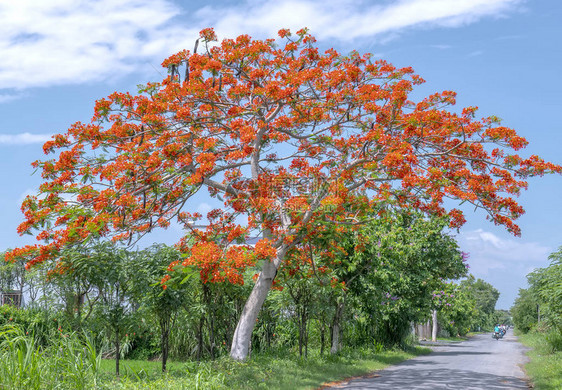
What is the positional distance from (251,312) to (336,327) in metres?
6.40

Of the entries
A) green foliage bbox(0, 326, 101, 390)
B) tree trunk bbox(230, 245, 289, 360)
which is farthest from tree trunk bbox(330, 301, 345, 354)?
green foliage bbox(0, 326, 101, 390)

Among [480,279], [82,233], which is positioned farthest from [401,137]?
[480,279]

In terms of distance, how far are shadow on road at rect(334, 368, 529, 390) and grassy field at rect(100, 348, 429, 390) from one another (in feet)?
3.01

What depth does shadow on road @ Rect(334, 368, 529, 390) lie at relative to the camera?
43.7 feet

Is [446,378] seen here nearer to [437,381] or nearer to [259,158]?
[437,381]

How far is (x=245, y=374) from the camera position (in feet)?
40.7

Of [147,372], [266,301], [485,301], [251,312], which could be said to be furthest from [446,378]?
[485,301]

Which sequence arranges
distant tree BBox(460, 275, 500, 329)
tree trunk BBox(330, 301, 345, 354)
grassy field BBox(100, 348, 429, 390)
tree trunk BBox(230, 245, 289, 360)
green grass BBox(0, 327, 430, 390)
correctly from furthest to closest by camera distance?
1. distant tree BBox(460, 275, 500, 329)
2. tree trunk BBox(330, 301, 345, 354)
3. tree trunk BBox(230, 245, 289, 360)
4. grassy field BBox(100, 348, 429, 390)
5. green grass BBox(0, 327, 430, 390)

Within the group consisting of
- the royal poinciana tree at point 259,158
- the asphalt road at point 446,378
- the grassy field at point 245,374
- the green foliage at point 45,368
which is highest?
the royal poinciana tree at point 259,158

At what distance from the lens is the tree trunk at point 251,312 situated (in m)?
14.2

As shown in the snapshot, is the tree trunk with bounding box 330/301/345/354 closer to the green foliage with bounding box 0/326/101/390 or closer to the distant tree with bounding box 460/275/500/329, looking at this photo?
the green foliage with bounding box 0/326/101/390

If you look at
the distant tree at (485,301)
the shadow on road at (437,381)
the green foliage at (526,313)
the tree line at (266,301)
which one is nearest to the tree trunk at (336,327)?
the tree line at (266,301)

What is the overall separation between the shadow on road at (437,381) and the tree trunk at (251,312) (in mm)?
2556

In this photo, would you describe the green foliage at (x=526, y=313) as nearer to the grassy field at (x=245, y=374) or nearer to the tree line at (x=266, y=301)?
the tree line at (x=266, y=301)
